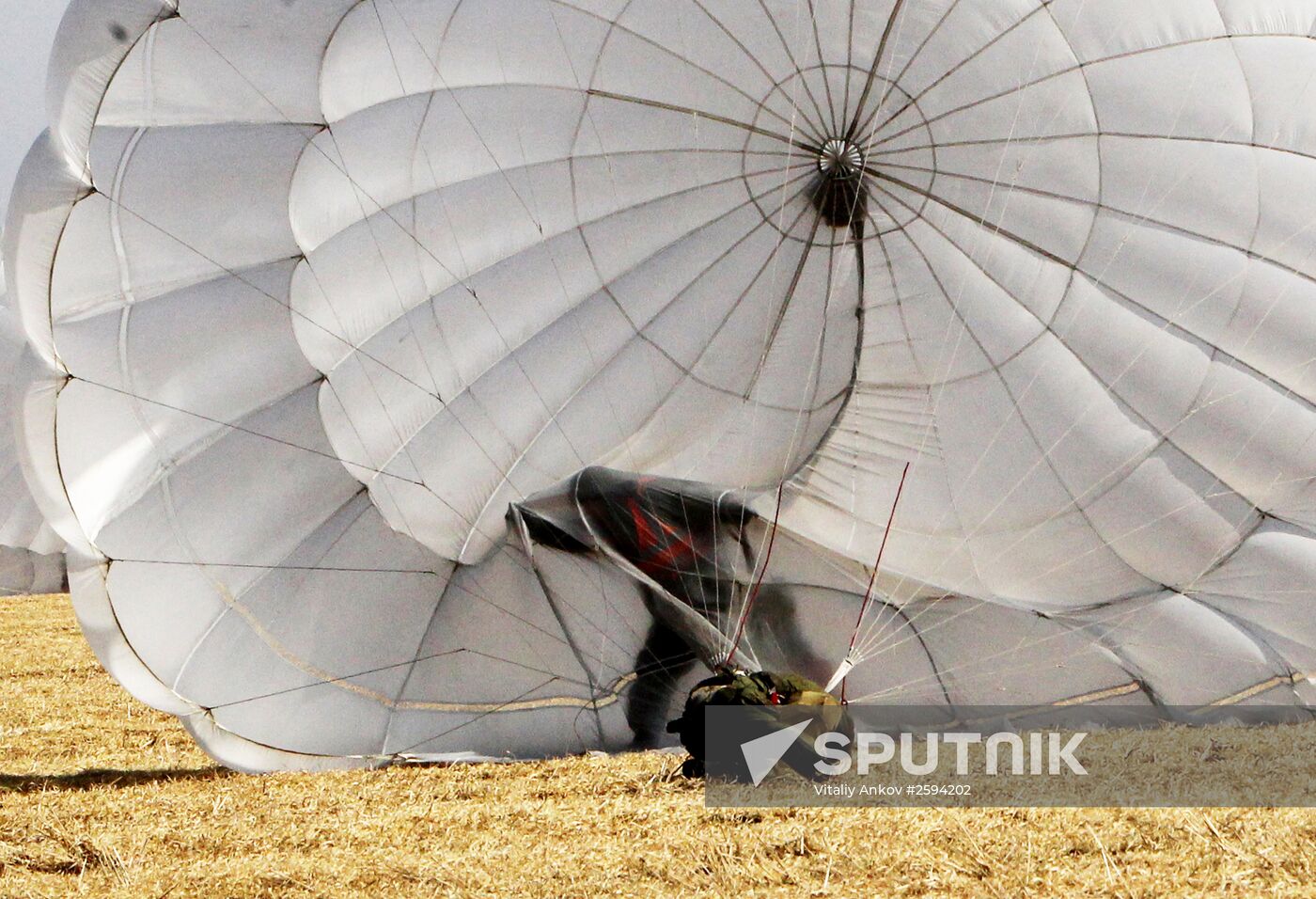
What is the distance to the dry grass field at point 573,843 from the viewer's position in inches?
161

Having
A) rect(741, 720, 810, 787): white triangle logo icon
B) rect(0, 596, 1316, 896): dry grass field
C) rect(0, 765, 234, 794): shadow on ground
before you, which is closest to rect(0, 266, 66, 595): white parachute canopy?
rect(0, 765, 234, 794): shadow on ground

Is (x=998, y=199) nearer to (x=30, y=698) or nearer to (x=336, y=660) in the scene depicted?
(x=336, y=660)

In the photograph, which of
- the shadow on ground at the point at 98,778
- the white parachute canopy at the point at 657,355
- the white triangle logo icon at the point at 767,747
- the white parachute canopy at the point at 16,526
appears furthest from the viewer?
the white parachute canopy at the point at 16,526

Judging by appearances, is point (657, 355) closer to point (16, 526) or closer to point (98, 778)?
point (98, 778)

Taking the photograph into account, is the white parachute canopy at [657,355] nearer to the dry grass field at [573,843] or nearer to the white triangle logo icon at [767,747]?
the dry grass field at [573,843]

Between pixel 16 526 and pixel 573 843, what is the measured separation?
1176cm

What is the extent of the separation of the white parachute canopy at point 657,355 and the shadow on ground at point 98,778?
0.73 feet

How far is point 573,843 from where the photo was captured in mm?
4672

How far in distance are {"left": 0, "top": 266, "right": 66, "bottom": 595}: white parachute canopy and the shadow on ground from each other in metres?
6.13

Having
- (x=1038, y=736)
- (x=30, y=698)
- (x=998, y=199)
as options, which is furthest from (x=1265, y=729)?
(x=30, y=698)

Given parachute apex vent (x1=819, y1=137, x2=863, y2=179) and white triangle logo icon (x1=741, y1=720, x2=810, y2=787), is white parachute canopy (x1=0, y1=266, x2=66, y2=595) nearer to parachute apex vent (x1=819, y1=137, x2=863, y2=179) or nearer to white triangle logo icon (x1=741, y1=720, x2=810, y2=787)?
parachute apex vent (x1=819, y1=137, x2=863, y2=179)

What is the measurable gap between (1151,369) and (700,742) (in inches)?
116

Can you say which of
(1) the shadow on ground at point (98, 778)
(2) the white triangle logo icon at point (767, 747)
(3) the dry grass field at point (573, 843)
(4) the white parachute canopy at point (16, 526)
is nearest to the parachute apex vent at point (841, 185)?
(2) the white triangle logo icon at point (767, 747)

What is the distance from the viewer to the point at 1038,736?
641 centimetres
